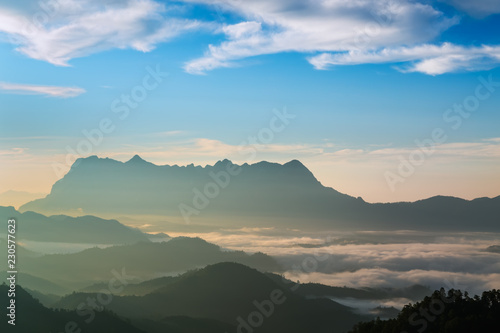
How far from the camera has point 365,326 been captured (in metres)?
141

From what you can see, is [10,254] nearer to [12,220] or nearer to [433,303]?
[12,220]

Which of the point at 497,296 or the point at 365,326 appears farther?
the point at 365,326

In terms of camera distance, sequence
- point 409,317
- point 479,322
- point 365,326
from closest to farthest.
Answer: point 479,322 < point 409,317 < point 365,326

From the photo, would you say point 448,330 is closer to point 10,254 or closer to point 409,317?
point 409,317

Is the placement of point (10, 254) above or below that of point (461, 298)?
above

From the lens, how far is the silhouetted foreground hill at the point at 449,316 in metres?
119

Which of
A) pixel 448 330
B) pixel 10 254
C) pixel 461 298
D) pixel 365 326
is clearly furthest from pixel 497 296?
pixel 10 254

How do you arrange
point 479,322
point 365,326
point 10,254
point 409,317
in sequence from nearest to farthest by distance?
point 10,254 < point 479,322 < point 409,317 < point 365,326

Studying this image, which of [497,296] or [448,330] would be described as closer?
[448,330]

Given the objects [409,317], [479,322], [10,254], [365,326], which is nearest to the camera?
[10,254]

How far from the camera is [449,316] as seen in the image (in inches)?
5005

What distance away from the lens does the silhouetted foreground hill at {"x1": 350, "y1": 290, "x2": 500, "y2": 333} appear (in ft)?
392

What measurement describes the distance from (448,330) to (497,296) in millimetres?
21234

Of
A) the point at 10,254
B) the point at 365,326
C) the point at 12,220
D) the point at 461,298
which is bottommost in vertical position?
the point at 365,326
